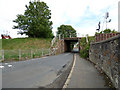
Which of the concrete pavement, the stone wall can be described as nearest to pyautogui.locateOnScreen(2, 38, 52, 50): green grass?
the concrete pavement

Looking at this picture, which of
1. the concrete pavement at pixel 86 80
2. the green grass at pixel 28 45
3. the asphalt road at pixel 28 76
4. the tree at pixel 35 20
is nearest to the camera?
the concrete pavement at pixel 86 80

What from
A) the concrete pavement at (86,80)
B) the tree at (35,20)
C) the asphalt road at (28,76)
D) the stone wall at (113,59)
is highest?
the tree at (35,20)

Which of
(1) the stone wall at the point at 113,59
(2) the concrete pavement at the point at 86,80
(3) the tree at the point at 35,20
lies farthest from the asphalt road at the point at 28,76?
(3) the tree at the point at 35,20

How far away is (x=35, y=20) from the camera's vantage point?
93.3ft

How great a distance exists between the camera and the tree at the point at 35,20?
28514 mm

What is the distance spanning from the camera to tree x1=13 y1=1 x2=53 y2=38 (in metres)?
28.5

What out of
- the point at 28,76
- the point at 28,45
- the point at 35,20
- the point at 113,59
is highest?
the point at 35,20

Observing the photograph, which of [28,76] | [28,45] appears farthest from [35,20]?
[28,76]

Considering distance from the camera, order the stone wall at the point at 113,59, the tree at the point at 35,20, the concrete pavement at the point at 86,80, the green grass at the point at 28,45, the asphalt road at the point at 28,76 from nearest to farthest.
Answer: the stone wall at the point at 113,59 → the concrete pavement at the point at 86,80 → the asphalt road at the point at 28,76 → the green grass at the point at 28,45 → the tree at the point at 35,20

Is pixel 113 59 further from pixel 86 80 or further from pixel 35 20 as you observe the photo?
pixel 35 20

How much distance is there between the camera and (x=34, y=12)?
29.8 m

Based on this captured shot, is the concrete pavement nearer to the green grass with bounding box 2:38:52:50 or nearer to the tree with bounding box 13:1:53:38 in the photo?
the green grass with bounding box 2:38:52:50

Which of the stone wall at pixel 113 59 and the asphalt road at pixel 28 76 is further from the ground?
the stone wall at pixel 113 59

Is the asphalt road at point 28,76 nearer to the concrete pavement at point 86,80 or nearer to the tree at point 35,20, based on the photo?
the concrete pavement at point 86,80
